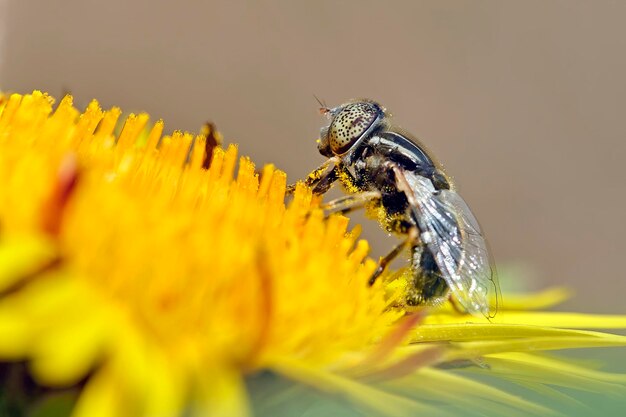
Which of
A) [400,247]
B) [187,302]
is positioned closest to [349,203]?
[400,247]

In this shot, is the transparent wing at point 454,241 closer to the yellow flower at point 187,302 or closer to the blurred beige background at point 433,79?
the yellow flower at point 187,302

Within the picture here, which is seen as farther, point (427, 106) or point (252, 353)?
point (427, 106)

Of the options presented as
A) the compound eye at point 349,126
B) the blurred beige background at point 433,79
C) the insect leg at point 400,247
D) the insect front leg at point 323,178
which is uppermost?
the blurred beige background at point 433,79

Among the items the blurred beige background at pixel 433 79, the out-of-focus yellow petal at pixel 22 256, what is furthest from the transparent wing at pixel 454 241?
the blurred beige background at pixel 433 79

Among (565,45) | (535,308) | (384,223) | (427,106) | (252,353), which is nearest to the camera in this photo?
(252,353)

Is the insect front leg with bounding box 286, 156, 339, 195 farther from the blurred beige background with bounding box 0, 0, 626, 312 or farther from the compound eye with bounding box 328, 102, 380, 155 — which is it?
the blurred beige background with bounding box 0, 0, 626, 312

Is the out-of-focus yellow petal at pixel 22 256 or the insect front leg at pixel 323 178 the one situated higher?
the insect front leg at pixel 323 178

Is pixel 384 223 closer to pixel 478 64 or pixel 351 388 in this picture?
pixel 351 388

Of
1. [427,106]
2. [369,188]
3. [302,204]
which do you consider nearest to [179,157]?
[302,204]
